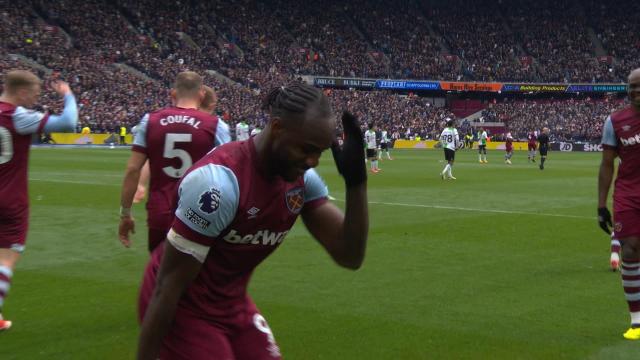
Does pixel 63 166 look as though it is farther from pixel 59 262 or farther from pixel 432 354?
pixel 432 354

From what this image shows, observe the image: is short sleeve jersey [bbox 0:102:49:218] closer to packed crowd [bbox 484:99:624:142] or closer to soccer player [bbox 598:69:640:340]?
soccer player [bbox 598:69:640:340]

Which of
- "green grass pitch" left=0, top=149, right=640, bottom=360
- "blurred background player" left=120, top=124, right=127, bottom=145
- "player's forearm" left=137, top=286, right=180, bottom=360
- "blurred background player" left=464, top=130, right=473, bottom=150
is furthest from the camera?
"blurred background player" left=464, top=130, right=473, bottom=150

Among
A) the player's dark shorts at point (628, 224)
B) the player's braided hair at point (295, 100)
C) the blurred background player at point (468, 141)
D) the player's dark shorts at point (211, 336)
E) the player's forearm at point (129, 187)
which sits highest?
the player's braided hair at point (295, 100)

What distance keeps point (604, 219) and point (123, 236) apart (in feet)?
14.3

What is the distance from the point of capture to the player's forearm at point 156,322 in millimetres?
2844

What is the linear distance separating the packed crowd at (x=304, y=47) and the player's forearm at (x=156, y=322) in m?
45.7

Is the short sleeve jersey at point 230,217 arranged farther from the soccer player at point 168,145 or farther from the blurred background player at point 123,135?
the blurred background player at point 123,135

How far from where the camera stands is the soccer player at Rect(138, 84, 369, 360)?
9.07 feet

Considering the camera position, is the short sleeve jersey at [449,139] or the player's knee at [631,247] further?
the short sleeve jersey at [449,139]

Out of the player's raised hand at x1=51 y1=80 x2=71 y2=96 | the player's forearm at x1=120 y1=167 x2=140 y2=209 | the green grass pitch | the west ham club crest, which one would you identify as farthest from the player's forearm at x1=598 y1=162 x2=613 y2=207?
the player's raised hand at x1=51 y1=80 x2=71 y2=96

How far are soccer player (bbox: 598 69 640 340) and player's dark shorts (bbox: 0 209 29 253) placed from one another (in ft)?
17.3

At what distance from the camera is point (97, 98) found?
169 ft

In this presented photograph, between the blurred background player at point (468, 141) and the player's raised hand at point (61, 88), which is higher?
the player's raised hand at point (61, 88)

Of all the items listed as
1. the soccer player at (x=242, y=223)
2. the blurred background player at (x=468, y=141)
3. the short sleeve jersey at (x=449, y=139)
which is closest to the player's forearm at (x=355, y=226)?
the soccer player at (x=242, y=223)
